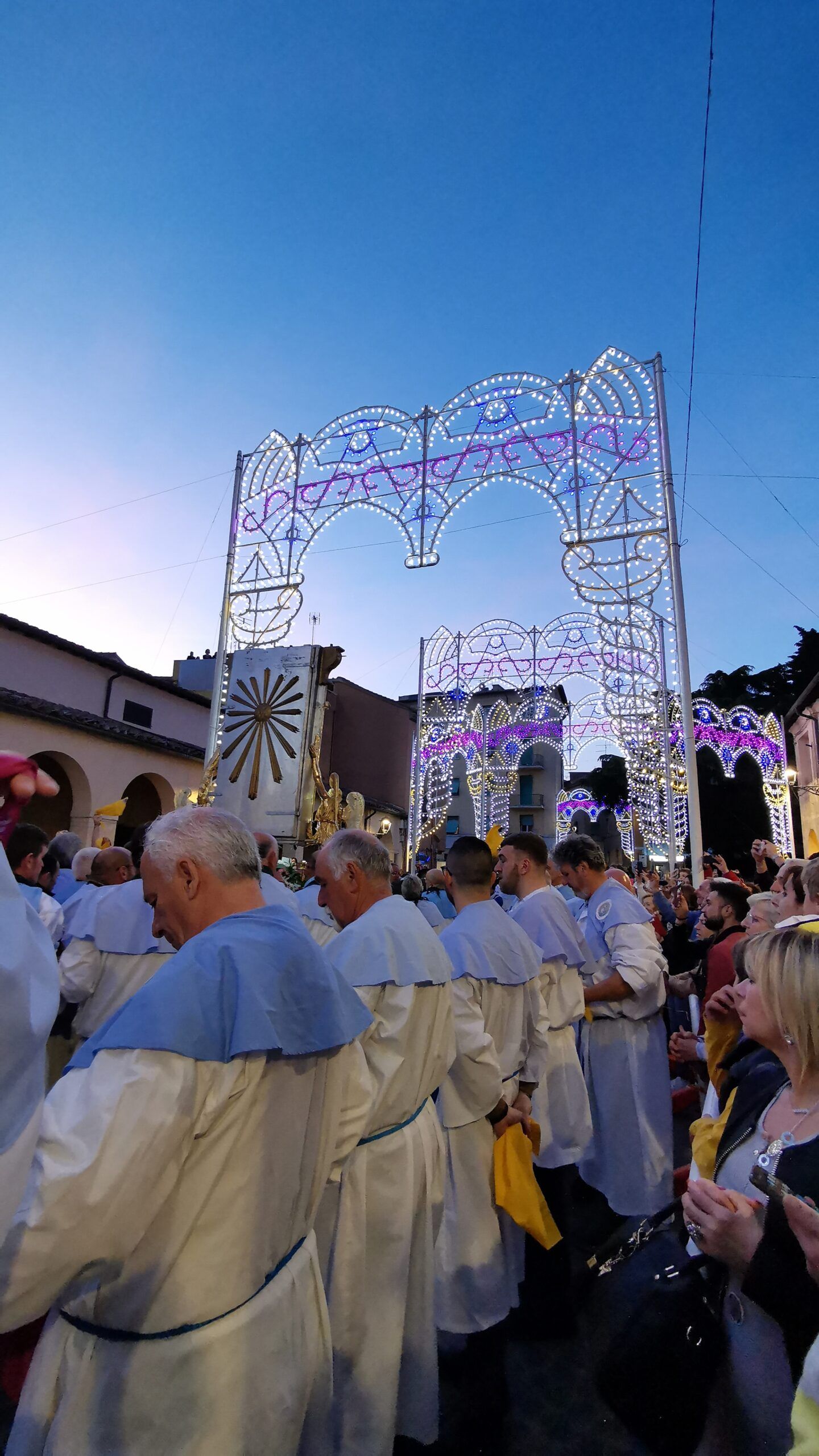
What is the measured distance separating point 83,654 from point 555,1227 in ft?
57.3

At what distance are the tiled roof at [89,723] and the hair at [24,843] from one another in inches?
407

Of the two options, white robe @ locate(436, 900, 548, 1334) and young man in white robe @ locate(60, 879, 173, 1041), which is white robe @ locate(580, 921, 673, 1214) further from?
young man in white robe @ locate(60, 879, 173, 1041)

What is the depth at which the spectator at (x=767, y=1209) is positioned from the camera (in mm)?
1509

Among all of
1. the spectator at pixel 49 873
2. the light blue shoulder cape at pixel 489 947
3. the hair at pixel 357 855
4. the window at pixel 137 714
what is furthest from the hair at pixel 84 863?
the window at pixel 137 714

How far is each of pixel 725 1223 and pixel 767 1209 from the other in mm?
139

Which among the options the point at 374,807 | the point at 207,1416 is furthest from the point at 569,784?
the point at 207,1416

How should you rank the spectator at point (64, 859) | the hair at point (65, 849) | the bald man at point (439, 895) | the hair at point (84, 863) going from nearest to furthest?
1. the hair at point (84, 863)
2. the spectator at point (64, 859)
3. the hair at point (65, 849)
4. the bald man at point (439, 895)

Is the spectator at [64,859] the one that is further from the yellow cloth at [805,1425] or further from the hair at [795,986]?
the yellow cloth at [805,1425]

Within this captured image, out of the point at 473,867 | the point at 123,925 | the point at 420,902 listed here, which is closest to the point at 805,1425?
the point at 473,867

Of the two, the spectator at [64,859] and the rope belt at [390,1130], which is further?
the spectator at [64,859]

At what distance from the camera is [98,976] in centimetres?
433

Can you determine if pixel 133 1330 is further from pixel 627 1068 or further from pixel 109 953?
pixel 627 1068

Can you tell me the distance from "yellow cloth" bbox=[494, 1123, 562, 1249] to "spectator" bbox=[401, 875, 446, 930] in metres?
2.55

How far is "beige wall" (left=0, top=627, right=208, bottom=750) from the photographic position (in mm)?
16453
